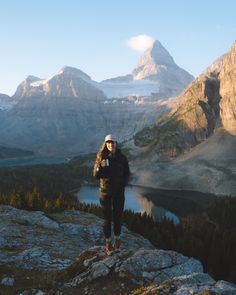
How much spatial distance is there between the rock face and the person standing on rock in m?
1.74

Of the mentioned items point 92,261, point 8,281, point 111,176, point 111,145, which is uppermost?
point 111,145

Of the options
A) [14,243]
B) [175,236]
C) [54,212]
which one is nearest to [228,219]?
[175,236]

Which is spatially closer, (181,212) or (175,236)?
(175,236)

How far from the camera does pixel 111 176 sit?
61.5 feet

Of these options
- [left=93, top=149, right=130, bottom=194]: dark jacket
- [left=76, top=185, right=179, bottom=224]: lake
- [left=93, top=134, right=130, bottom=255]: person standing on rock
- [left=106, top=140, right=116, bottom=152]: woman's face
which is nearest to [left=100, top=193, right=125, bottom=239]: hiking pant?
[left=93, top=134, right=130, bottom=255]: person standing on rock

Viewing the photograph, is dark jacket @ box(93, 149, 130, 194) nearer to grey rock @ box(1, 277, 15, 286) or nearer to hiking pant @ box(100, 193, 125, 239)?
hiking pant @ box(100, 193, 125, 239)

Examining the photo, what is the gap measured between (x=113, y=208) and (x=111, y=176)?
1.71 metres

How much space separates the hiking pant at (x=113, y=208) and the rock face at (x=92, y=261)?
1.26m

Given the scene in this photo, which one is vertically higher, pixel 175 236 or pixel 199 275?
pixel 199 275

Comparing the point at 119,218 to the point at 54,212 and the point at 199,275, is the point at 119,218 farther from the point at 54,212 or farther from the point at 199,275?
the point at 54,212

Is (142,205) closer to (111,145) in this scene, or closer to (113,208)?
(113,208)

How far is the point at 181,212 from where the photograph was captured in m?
157

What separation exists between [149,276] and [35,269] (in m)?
7.78

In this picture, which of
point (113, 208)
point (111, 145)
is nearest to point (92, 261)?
point (113, 208)
